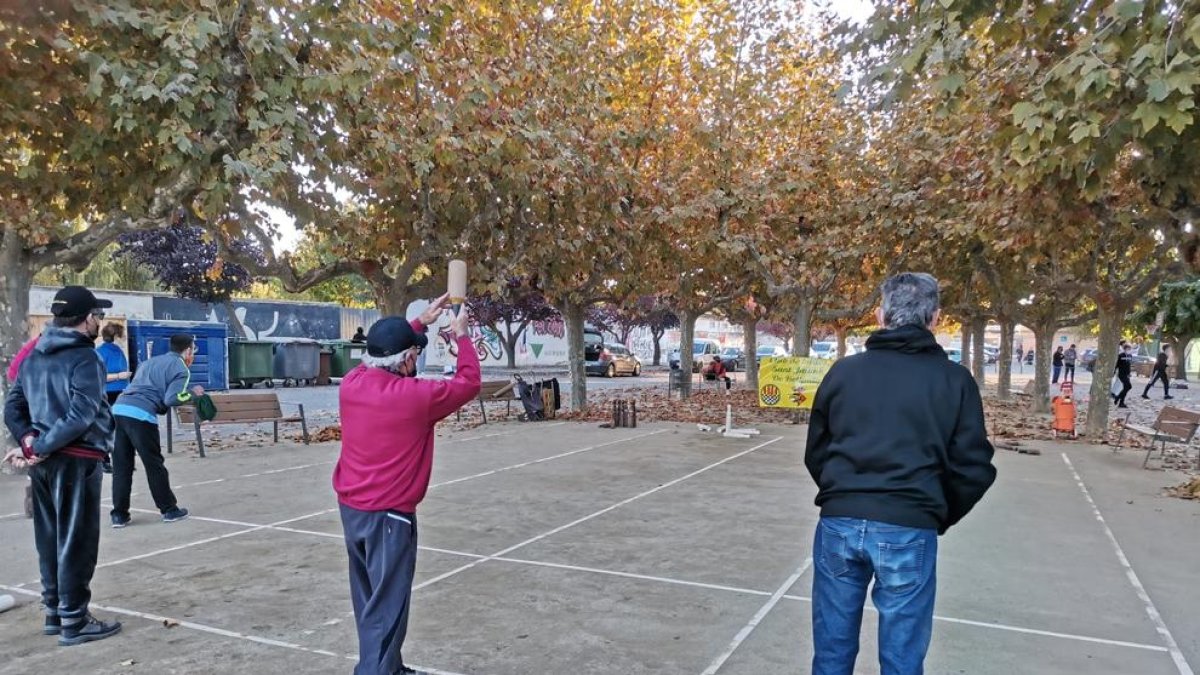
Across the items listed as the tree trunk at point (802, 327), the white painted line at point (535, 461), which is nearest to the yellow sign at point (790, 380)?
the tree trunk at point (802, 327)

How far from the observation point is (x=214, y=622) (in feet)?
14.7

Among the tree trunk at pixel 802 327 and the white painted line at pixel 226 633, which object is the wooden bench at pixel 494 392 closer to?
the tree trunk at pixel 802 327

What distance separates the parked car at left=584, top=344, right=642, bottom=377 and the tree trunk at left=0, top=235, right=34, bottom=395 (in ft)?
93.0

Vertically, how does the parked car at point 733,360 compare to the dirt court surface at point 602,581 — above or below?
above

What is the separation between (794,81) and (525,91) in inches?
266

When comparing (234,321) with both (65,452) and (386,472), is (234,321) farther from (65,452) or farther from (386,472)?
(386,472)

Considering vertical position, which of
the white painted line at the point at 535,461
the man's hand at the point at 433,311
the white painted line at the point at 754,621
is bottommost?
the white painted line at the point at 754,621

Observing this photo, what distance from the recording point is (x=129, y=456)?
6.93 m

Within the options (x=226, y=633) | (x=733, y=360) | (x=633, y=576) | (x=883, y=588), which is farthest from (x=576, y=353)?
(x=733, y=360)

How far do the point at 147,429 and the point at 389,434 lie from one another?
4708mm

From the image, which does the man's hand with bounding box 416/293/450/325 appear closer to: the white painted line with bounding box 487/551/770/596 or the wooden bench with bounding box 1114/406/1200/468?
the white painted line with bounding box 487/551/770/596

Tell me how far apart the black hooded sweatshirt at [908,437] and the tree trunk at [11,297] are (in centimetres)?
1022

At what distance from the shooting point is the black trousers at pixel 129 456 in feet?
22.5

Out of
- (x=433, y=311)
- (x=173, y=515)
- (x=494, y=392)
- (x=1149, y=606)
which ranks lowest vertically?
(x=1149, y=606)
